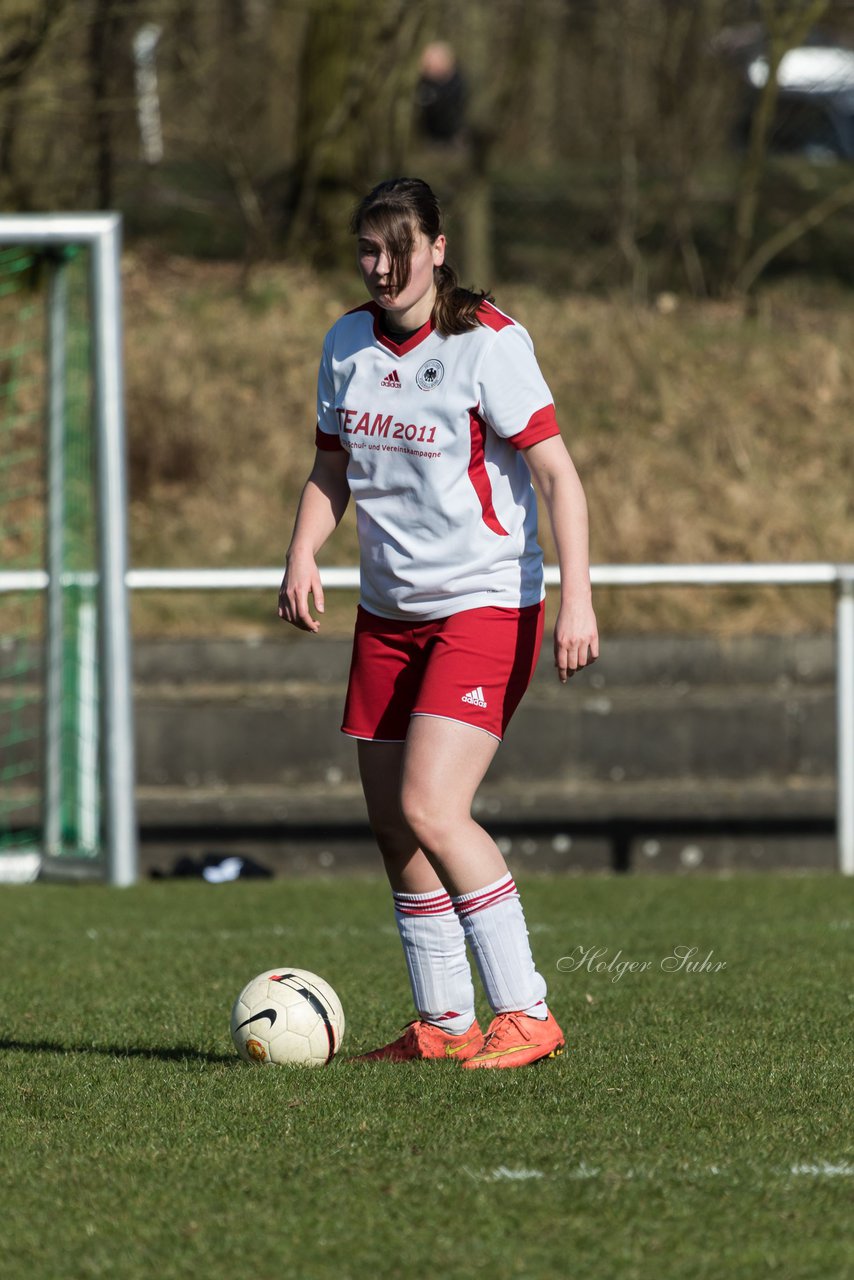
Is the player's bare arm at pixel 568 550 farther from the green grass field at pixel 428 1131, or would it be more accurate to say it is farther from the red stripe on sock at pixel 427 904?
the green grass field at pixel 428 1131

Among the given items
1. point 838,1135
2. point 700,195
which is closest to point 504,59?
point 700,195

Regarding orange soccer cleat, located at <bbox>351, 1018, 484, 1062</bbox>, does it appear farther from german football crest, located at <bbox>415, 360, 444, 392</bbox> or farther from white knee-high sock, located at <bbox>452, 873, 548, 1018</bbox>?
german football crest, located at <bbox>415, 360, 444, 392</bbox>

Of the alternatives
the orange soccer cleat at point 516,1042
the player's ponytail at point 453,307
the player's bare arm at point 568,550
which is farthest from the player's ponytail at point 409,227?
the orange soccer cleat at point 516,1042

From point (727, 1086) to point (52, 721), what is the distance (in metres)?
5.83

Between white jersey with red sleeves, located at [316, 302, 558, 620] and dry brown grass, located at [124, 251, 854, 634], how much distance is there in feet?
24.2

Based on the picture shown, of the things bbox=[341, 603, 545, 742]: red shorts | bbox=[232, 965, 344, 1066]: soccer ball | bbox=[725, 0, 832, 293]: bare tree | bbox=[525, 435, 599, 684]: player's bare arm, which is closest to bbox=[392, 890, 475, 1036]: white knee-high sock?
bbox=[232, 965, 344, 1066]: soccer ball

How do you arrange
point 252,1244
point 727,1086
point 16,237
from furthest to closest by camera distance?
point 16,237 < point 727,1086 < point 252,1244

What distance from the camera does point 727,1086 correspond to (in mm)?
3857

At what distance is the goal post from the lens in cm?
844

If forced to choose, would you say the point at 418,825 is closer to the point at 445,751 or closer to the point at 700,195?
the point at 445,751

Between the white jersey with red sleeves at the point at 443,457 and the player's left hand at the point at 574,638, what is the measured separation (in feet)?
0.68

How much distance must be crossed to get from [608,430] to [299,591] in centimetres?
915

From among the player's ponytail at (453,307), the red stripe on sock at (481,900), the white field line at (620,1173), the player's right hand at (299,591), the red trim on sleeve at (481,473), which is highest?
the player's ponytail at (453,307)

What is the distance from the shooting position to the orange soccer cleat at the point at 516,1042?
13.3 feet
